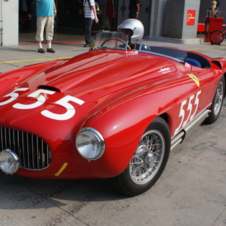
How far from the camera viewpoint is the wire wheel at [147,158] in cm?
276

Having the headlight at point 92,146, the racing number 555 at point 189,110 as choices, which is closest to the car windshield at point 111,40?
the racing number 555 at point 189,110

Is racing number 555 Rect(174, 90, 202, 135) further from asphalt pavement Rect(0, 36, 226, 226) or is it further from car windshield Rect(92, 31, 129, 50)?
car windshield Rect(92, 31, 129, 50)

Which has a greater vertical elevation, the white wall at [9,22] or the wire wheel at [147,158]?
the white wall at [9,22]

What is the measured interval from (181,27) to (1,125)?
1238cm

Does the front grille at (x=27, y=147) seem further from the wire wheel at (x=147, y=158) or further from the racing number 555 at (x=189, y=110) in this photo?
the racing number 555 at (x=189, y=110)

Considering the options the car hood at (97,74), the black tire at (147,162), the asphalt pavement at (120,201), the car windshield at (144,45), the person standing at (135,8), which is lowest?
the asphalt pavement at (120,201)

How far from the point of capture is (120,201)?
2.72 m

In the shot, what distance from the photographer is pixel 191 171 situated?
3295 mm

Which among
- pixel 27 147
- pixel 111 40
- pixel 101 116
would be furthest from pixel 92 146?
pixel 111 40

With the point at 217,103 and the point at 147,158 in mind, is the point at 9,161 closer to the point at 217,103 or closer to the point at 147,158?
the point at 147,158

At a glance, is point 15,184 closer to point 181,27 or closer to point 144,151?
point 144,151

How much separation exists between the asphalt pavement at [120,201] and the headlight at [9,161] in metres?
0.29

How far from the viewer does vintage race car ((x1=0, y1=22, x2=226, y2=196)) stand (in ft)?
8.00

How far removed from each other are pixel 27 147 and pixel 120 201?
0.88 metres
